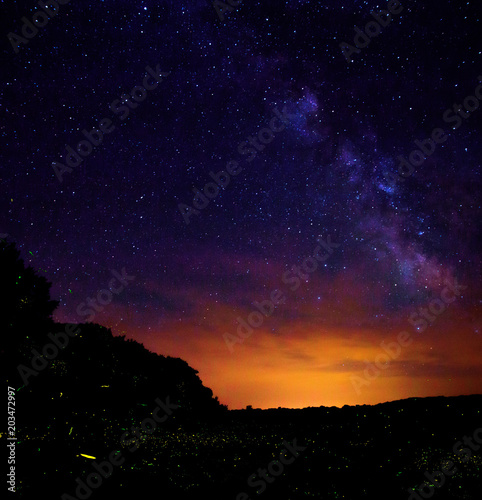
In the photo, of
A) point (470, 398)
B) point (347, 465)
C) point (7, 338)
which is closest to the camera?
point (347, 465)

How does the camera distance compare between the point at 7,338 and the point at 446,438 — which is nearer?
the point at 446,438

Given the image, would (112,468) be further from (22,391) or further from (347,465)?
(22,391)

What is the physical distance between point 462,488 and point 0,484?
5.38 metres

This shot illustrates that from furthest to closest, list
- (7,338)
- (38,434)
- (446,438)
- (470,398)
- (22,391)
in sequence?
(7,338) < (22,391) < (38,434) < (470,398) < (446,438)

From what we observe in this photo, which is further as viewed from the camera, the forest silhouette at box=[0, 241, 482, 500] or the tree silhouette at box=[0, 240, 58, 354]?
the tree silhouette at box=[0, 240, 58, 354]

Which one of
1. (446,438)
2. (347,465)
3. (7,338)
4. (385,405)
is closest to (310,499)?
(347,465)

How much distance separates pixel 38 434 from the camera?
20.8 ft

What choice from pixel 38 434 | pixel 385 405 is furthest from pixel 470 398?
pixel 38 434

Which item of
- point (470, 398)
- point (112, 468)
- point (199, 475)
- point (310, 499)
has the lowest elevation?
point (112, 468)

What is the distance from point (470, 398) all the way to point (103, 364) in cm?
876

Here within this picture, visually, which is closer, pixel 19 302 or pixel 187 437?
pixel 187 437

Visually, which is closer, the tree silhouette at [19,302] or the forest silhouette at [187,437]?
the forest silhouette at [187,437]

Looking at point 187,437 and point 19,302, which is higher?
point 187,437

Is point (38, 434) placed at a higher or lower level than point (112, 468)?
lower
